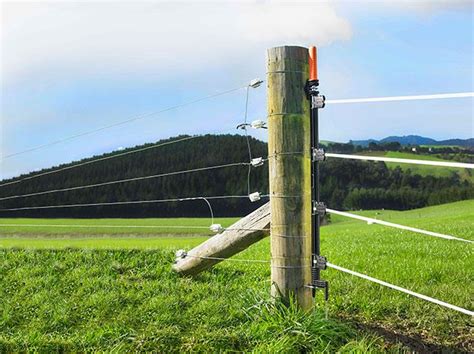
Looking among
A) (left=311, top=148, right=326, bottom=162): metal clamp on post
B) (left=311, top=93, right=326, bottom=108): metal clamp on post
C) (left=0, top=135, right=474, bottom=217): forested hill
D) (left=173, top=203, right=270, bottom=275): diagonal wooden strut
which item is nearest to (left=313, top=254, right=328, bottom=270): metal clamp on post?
(left=173, top=203, right=270, bottom=275): diagonal wooden strut

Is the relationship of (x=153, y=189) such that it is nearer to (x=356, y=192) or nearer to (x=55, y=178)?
(x=55, y=178)

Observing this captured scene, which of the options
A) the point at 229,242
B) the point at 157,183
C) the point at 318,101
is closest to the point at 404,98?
the point at 318,101

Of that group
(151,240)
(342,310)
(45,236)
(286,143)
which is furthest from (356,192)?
(286,143)

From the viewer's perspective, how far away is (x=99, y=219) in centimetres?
948

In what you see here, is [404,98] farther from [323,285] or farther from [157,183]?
[157,183]

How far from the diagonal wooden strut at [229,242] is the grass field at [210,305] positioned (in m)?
0.17

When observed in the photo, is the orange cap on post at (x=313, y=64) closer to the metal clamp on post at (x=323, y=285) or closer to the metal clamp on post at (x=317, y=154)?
the metal clamp on post at (x=317, y=154)

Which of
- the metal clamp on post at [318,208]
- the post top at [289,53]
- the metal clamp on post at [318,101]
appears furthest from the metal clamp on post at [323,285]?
the post top at [289,53]

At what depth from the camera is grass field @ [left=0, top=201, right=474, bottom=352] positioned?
14.8 feet

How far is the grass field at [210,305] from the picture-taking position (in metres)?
4.50

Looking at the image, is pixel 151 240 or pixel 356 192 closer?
pixel 151 240

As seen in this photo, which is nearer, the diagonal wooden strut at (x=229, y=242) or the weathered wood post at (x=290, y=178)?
the weathered wood post at (x=290, y=178)

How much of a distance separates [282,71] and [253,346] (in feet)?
7.13

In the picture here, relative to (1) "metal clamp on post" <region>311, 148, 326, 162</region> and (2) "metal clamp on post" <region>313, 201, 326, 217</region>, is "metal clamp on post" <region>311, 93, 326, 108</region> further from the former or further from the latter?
(2) "metal clamp on post" <region>313, 201, 326, 217</region>
